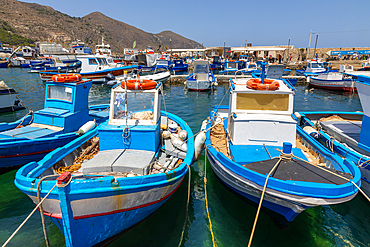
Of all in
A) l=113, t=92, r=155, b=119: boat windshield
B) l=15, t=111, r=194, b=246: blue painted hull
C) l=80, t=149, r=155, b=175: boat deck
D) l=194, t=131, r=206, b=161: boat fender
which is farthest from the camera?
l=194, t=131, r=206, b=161: boat fender

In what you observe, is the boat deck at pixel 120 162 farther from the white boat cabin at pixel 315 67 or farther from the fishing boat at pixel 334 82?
the white boat cabin at pixel 315 67

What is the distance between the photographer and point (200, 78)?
2550cm

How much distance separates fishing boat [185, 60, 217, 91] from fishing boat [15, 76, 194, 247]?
17.1 m

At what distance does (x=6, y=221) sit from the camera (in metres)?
5.52

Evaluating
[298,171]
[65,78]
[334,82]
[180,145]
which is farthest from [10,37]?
[298,171]

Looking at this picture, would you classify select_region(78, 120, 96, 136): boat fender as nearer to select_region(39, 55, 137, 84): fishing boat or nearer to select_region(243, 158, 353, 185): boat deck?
select_region(243, 158, 353, 185): boat deck

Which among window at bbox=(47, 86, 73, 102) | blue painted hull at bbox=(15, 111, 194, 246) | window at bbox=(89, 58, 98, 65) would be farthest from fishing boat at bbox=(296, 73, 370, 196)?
window at bbox=(89, 58, 98, 65)

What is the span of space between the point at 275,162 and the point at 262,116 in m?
1.89

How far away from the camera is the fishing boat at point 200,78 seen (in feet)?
78.3

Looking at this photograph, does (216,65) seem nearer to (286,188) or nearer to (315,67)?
(315,67)

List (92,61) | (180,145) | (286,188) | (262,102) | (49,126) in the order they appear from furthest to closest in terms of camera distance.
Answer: (92,61) → (49,126) → (262,102) → (180,145) → (286,188)

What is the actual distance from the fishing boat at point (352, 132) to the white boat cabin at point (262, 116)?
177 cm

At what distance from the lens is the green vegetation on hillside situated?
8069 cm

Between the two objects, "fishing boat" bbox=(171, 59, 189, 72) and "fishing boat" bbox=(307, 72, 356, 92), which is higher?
"fishing boat" bbox=(171, 59, 189, 72)
